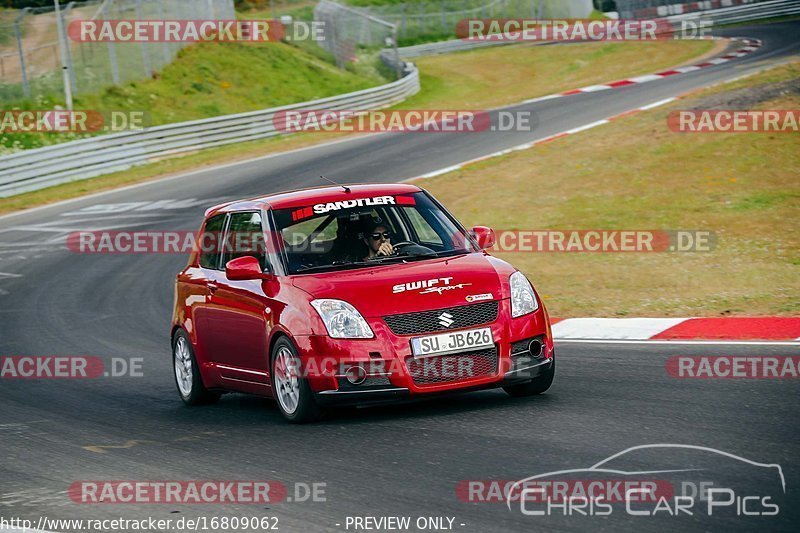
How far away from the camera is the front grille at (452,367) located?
760 cm

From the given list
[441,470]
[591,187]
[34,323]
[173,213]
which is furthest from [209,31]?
[441,470]

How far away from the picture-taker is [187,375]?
389 inches

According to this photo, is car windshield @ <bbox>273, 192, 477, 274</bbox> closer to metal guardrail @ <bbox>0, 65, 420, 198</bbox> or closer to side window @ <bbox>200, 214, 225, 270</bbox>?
side window @ <bbox>200, 214, 225, 270</bbox>

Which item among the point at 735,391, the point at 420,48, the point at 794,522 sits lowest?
the point at 420,48

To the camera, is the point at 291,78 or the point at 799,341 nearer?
the point at 799,341

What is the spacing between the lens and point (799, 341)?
9711mm

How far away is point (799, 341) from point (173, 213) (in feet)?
48.8

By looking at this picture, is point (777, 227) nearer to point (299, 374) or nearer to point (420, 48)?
point (299, 374)
